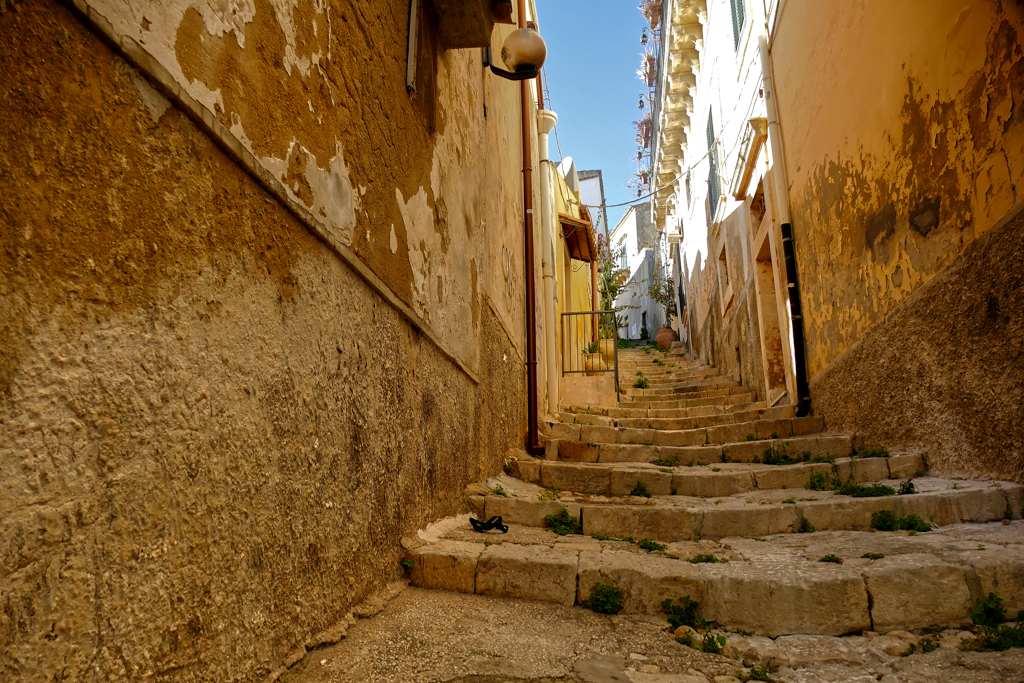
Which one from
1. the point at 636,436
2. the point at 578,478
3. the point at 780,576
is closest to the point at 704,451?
the point at 636,436

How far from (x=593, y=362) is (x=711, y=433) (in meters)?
5.74

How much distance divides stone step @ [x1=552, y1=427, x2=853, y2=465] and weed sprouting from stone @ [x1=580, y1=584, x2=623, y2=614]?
291cm

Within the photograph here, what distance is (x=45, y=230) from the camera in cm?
106

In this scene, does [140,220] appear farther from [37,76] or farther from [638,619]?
[638,619]

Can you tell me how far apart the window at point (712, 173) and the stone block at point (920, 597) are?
10.3 metres

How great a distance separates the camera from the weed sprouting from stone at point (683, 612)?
264 centimetres

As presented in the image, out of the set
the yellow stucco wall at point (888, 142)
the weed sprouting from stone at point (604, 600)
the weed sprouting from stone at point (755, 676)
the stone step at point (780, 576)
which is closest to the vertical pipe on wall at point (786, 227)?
the yellow stucco wall at point (888, 142)

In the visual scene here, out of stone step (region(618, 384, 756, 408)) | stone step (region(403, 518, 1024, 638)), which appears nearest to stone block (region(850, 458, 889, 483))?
stone step (region(403, 518, 1024, 638))

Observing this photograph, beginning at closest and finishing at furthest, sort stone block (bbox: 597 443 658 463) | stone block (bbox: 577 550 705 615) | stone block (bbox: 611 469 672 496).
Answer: stone block (bbox: 577 550 705 615), stone block (bbox: 611 469 672 496), stone block (bbox: 597 443 658 463)

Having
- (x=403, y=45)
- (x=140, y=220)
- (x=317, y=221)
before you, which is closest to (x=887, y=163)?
(x=403, y=45)

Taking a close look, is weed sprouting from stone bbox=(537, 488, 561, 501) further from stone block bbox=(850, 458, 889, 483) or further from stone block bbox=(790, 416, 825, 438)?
stone block bbox=(790, 416, 825, 438)

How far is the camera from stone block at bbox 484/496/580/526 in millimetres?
3961

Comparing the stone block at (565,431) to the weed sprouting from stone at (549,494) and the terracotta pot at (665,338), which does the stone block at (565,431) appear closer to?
the weed sprouting from stone at (549,494)

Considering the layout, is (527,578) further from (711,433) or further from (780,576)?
(711,433)
